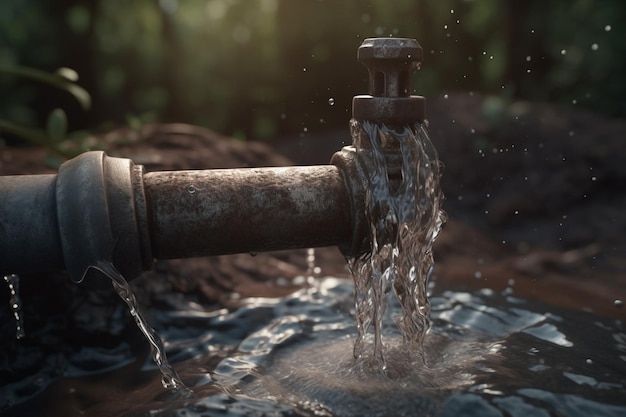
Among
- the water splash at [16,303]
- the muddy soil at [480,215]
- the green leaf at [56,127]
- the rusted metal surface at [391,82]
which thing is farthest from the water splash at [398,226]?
the green leaf at [56,127]

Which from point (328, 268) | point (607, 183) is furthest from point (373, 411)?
point (607, 183)

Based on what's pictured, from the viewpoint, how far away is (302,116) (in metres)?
7.58

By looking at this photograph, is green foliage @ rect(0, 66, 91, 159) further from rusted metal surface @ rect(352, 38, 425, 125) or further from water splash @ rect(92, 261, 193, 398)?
rusted metal surface @ rect(352, 38, 425, 125)

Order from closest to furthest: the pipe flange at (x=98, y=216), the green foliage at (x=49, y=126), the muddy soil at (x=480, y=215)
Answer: the pipe flange at (x=98, y=216) < the muddy soil at (x=480, y=215) < the green foliage at (x=49, y=126)

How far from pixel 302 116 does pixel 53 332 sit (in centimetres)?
531

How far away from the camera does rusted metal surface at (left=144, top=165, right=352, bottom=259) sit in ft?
6.34

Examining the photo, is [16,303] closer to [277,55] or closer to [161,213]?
[161,213]

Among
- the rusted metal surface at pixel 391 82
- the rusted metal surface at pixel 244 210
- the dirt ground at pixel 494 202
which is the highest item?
the rusted metal surface at pixel 391 82

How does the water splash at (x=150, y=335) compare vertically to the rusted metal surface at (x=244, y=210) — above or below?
below

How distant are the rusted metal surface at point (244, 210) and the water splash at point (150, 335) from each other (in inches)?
5.7

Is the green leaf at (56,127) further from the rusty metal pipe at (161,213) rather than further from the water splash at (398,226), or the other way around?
the water splash at (398,226)

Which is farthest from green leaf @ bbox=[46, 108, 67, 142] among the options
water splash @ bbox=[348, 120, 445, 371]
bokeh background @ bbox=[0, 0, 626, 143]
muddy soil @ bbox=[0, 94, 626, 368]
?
bokeh background @ bbox=[0, 0, 626, 143]

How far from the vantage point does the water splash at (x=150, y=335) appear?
187 cm

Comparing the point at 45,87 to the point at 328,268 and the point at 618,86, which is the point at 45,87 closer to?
the point at 328,268
